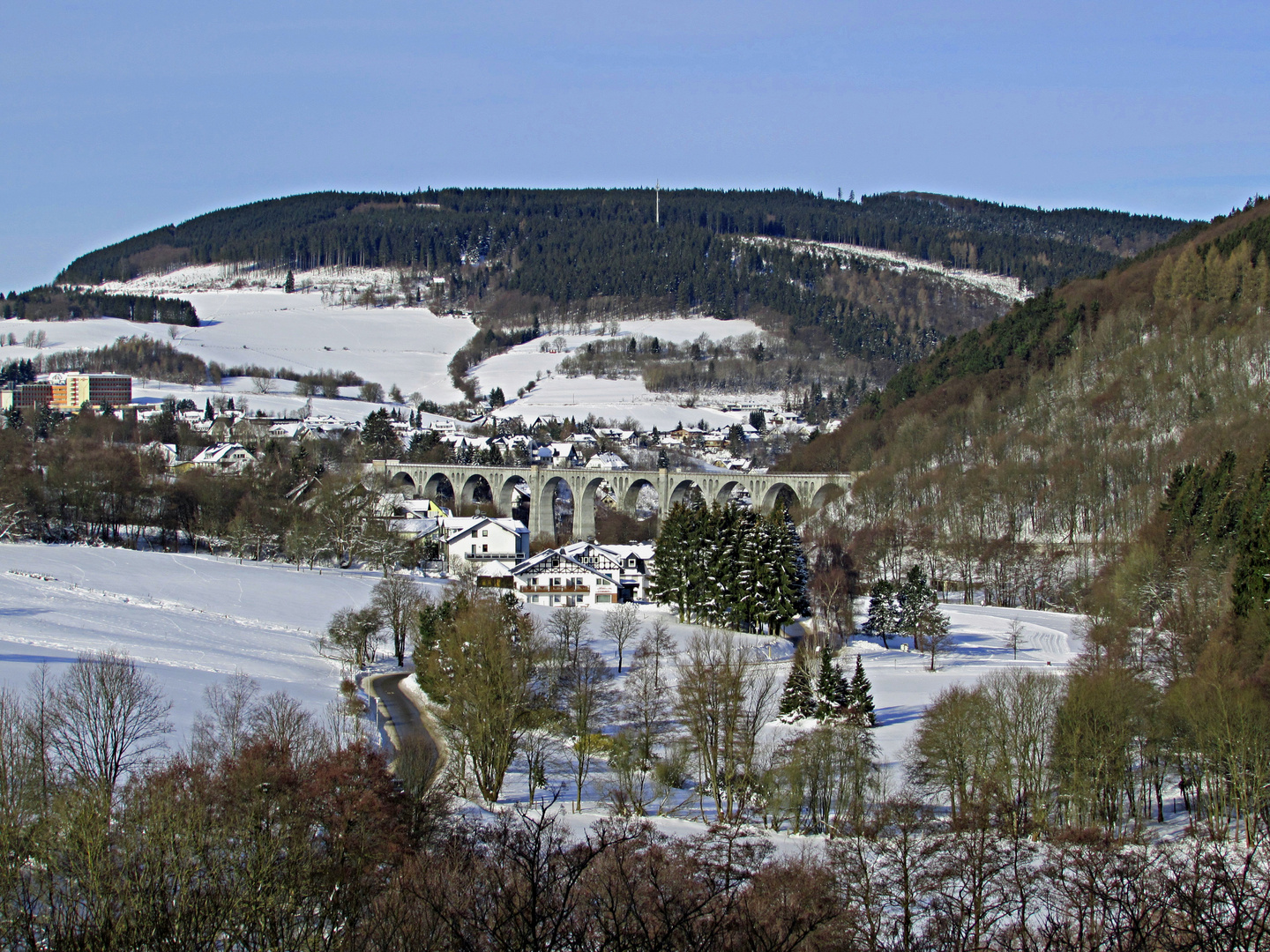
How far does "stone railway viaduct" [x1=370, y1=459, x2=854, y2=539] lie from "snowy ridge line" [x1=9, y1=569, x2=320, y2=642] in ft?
160

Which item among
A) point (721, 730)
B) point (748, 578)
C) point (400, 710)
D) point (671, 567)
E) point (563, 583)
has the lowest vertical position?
point (400, 710)

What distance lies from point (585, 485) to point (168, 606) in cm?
5862

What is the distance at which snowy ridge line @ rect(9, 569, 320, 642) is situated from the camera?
55094mm

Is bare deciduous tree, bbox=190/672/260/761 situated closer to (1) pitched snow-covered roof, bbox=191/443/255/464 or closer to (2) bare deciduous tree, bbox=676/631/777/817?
(2) bare deciduous tree, bbox=676/631/777/817

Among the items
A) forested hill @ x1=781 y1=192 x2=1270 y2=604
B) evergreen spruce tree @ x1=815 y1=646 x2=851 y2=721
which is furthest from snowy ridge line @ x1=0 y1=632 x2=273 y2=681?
forested hill @ x1=781 y1=192 x2=1270 y2=604

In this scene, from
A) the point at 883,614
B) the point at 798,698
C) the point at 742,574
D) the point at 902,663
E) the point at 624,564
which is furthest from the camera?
the point at 624,564

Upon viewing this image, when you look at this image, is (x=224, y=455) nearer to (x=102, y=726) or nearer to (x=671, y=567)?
(x=671, y=567)

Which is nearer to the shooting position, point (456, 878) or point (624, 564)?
point (456, 878)

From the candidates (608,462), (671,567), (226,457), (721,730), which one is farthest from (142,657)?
(608,462)

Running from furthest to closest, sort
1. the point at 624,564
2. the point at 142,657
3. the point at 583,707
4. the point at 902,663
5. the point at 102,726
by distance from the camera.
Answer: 1. the point at 624,564
2. the point at 902,663
3. the point at 142,657
4. the point at 583,707
5. the point at 102,726

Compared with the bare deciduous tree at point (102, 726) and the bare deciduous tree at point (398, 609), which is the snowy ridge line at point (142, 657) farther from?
the bare deciduous tree at point (102, 726)

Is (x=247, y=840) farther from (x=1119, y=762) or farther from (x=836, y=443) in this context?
(x=836, y=443)

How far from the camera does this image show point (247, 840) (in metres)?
18.7

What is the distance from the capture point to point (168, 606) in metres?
56.6
